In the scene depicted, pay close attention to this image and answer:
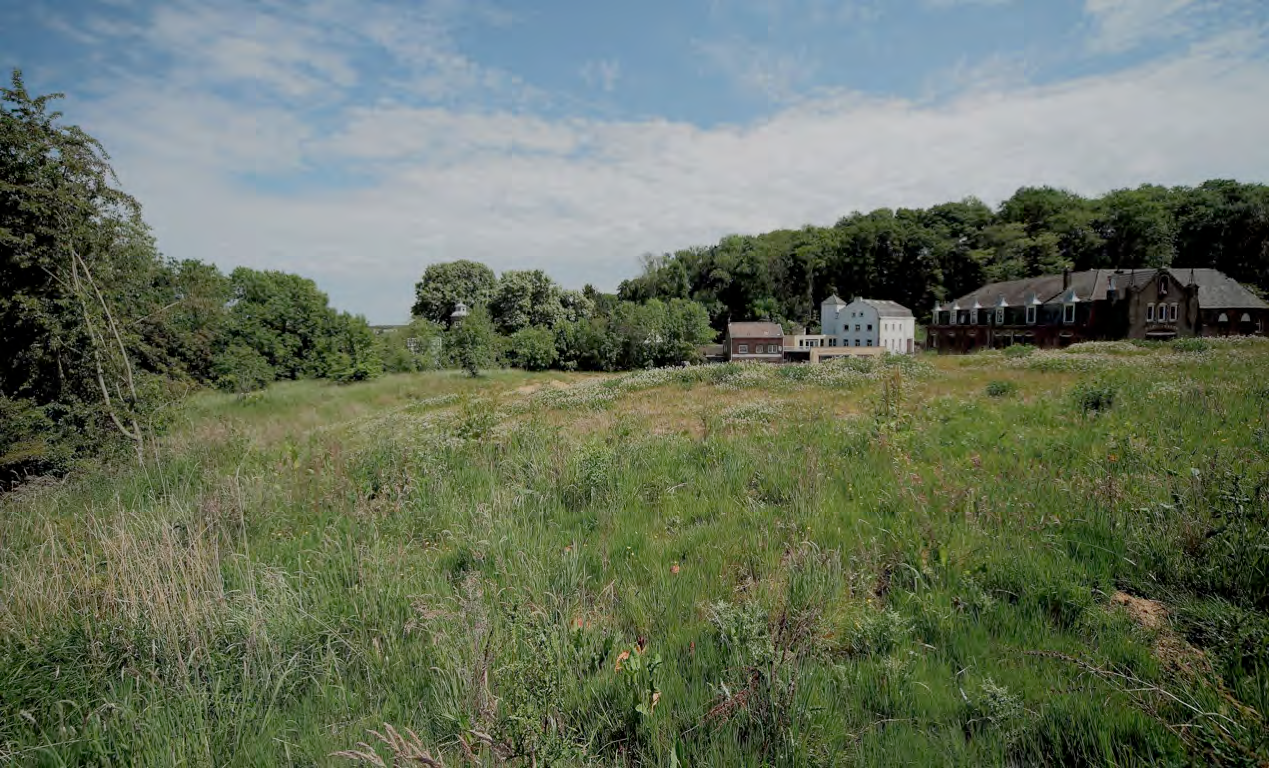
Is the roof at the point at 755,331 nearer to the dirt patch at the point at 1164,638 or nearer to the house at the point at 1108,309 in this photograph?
the house at the point at 1108,309

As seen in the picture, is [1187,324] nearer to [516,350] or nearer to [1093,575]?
[1093,575]

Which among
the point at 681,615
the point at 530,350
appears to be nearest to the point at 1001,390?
the point at 681,615

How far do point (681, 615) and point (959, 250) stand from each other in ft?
368

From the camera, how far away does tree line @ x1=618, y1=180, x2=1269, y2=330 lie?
243 ft

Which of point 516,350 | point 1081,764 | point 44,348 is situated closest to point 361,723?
point 1081,764

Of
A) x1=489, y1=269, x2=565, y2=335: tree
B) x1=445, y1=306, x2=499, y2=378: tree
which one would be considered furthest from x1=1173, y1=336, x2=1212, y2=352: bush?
x1=489, y1=269, x2=565, y2=335: tree

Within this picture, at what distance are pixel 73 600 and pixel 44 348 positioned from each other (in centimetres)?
1155

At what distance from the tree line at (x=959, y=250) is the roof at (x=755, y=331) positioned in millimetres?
17191

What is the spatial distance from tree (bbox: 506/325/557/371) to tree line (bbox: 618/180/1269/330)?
4777 cm

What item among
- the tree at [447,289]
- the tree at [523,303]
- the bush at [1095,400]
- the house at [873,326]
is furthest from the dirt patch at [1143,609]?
the house at [873,326]

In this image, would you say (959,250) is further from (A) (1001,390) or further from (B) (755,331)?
(A) (1001,390)

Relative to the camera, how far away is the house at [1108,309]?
41906 millimetres

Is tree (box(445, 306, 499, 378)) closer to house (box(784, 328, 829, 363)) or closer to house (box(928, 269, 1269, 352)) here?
house (box(784, 328, 829, 363))

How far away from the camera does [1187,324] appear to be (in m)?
42.5
